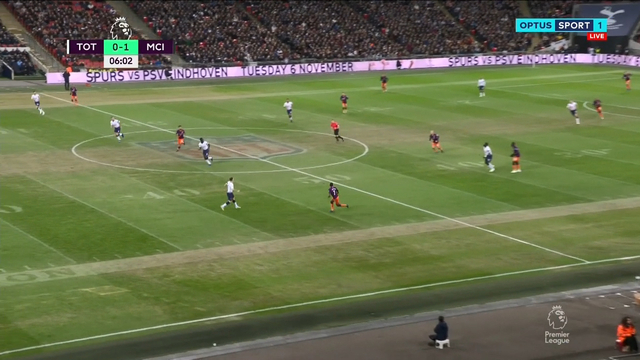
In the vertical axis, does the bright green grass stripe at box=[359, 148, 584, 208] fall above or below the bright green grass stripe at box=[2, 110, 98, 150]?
below

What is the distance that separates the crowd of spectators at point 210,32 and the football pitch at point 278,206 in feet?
72.0

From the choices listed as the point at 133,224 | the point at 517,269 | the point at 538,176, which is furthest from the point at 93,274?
the point at 538,176

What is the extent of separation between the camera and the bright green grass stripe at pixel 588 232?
4075cm

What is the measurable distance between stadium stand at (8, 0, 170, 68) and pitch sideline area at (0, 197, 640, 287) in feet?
195

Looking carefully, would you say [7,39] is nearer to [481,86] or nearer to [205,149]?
[481,86]

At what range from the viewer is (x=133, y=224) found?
143 ft

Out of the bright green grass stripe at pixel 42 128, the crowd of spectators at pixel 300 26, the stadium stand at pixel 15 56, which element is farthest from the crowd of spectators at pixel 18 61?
the bright green grass stripe at pixel 42 128

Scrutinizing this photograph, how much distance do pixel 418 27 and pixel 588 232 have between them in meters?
80.1

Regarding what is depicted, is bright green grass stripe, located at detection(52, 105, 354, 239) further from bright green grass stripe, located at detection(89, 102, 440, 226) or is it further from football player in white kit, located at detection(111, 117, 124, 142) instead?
football player in white kit, located at detection(111, 117, 124, 142)

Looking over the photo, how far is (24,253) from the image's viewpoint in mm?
39094

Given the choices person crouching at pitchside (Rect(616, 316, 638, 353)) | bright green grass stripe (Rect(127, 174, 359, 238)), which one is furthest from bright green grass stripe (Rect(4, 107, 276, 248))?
person crouching at pitchside (Rect(616, 316, 638, 353))

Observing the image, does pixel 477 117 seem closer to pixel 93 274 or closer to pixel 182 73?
pixel 182 73

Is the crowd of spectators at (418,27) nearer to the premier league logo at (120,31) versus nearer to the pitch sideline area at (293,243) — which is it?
the premier league logo at (120,31)

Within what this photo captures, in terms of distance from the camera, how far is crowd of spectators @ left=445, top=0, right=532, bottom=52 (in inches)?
4835
